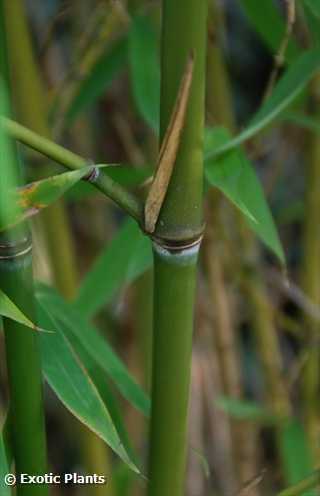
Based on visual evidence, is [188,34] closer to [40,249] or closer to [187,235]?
[187,235]

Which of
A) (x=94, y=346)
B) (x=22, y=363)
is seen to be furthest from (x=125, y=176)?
(x=22, y=363)

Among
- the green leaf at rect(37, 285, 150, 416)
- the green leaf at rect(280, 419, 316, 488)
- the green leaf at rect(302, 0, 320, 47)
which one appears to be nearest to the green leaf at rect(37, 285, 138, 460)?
the green leaf at rect(37, 285, 150, 416)

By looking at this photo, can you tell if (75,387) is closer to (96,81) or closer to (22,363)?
(22,363)

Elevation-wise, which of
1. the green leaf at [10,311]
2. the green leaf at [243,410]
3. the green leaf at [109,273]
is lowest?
the green leaf at [243,410]

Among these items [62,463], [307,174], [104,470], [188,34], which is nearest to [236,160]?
[188,34]

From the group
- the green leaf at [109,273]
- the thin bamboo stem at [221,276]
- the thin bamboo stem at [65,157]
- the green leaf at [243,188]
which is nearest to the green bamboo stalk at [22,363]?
the thin bamboo stem at [65,157]

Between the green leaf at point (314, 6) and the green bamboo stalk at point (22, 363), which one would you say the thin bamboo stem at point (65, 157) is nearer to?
the green bamboo stalk at point (22, 363)
